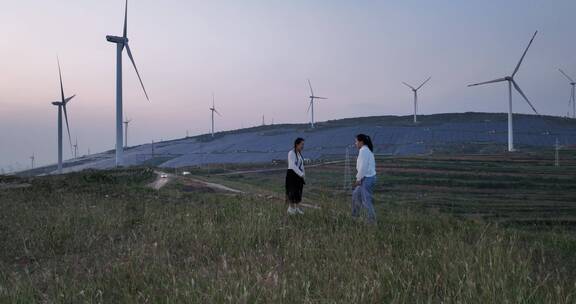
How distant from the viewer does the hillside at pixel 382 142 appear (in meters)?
75.2

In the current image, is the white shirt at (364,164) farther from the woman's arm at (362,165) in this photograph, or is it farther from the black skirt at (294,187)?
the black skirt at (294,187)

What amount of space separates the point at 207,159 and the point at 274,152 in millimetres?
10085

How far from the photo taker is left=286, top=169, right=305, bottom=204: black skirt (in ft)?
40.5

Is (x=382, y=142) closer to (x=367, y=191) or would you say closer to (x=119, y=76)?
(x=119, y=76)

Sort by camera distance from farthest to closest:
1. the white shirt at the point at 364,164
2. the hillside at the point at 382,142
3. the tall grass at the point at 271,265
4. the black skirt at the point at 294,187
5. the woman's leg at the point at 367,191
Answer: the hillside at the point at 382,142
the black skirt at the point at 294,187
the white shirt at the point at 364,164
the woman's leg at the point at 367,191
the tall grass at the point at 271,265

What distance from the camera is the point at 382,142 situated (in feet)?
266

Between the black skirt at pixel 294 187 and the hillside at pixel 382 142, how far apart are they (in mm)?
56693

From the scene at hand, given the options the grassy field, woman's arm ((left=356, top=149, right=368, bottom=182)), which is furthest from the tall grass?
woman's arm ((left=356, top=149, right=368, bottom=182))

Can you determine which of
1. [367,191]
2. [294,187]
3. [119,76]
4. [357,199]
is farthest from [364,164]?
[119,76]

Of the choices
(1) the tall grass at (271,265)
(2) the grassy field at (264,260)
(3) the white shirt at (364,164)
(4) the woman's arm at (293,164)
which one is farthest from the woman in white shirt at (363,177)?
(4) the woman's arm at (293,164)

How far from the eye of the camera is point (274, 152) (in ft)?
258

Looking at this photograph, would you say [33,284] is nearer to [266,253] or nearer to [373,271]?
[266,253]

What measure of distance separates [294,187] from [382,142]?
69964 millimetres

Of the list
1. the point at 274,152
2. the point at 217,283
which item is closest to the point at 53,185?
the point at 217,283
